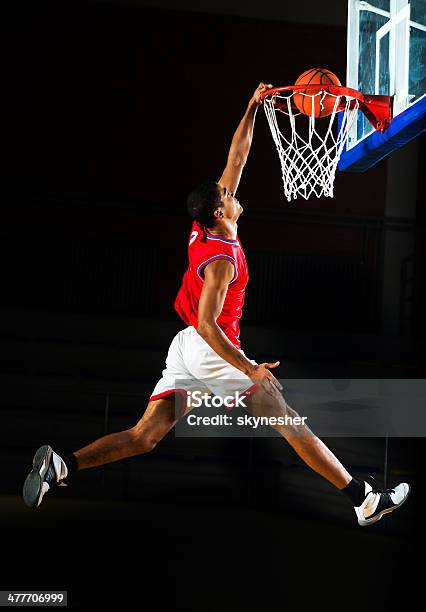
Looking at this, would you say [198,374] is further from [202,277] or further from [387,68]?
[387,68]

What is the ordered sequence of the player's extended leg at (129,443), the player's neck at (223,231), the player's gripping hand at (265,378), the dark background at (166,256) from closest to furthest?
the player's gripping hand at (265,378)
the player's extended leg at (129,443)
the player's neck at (223,231)
the dark background at (166,256)

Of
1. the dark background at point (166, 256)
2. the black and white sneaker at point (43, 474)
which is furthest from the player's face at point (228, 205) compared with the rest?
the dark background at point (166, 256)

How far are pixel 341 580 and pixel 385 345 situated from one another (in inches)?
120

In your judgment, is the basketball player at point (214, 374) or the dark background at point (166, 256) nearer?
the basketball player at point (214, 374)

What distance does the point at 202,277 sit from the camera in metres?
4.04

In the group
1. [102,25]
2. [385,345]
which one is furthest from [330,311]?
[102,25]

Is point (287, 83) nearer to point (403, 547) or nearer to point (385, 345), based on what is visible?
point (385, 345)

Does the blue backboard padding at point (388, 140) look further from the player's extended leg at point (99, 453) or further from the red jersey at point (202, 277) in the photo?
the player's extended leg at point (99, 453)

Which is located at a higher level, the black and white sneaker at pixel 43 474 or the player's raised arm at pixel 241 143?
the player's raised arm at pixel 241 143

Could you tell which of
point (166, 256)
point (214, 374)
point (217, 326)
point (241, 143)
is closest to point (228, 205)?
point (241, 143)

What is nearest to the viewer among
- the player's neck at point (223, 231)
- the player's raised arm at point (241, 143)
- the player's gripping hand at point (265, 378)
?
the player's gripping hand at point (265, 378)

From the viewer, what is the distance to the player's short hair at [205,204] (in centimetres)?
407

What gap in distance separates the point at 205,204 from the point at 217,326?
24.7 inches

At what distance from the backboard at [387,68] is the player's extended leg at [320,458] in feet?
4.51
